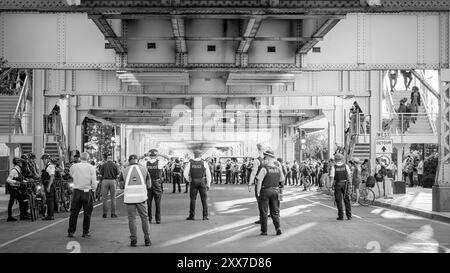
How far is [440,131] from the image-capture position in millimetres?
24391

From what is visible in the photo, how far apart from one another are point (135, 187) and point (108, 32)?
30.1ft

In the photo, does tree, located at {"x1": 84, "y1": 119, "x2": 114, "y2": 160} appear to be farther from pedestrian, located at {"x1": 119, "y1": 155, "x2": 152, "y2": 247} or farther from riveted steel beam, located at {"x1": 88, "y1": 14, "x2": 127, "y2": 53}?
pedestrian, located at {"x1": 119, "y1": 155, "x2": 152, "y2": 247}

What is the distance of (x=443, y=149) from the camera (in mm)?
24141

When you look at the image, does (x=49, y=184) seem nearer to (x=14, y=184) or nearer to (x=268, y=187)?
(x=14, y=184)

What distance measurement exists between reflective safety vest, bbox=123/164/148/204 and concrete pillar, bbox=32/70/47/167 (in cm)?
1799

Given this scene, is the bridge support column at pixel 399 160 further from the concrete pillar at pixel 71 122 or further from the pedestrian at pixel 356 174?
the concrete pillar at pixel 71 122

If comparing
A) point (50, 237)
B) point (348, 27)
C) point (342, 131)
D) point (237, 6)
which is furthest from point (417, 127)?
A: point (50, 237)

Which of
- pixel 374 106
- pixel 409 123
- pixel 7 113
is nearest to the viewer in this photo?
pixel 374 106

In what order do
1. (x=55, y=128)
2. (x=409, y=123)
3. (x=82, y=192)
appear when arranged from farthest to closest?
(x=409, y=123) < (x=55, y=128) < (x=82, y=192)

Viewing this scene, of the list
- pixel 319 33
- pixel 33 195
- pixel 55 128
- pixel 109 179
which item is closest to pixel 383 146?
pixel 319 33

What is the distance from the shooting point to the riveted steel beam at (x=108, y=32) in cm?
2042

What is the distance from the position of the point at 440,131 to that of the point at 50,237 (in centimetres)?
1354

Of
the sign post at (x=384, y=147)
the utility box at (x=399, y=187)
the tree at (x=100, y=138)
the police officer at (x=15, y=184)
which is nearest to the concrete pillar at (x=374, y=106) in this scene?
the sign post at (x=384, y=147)

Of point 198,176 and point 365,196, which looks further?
point 365,196
